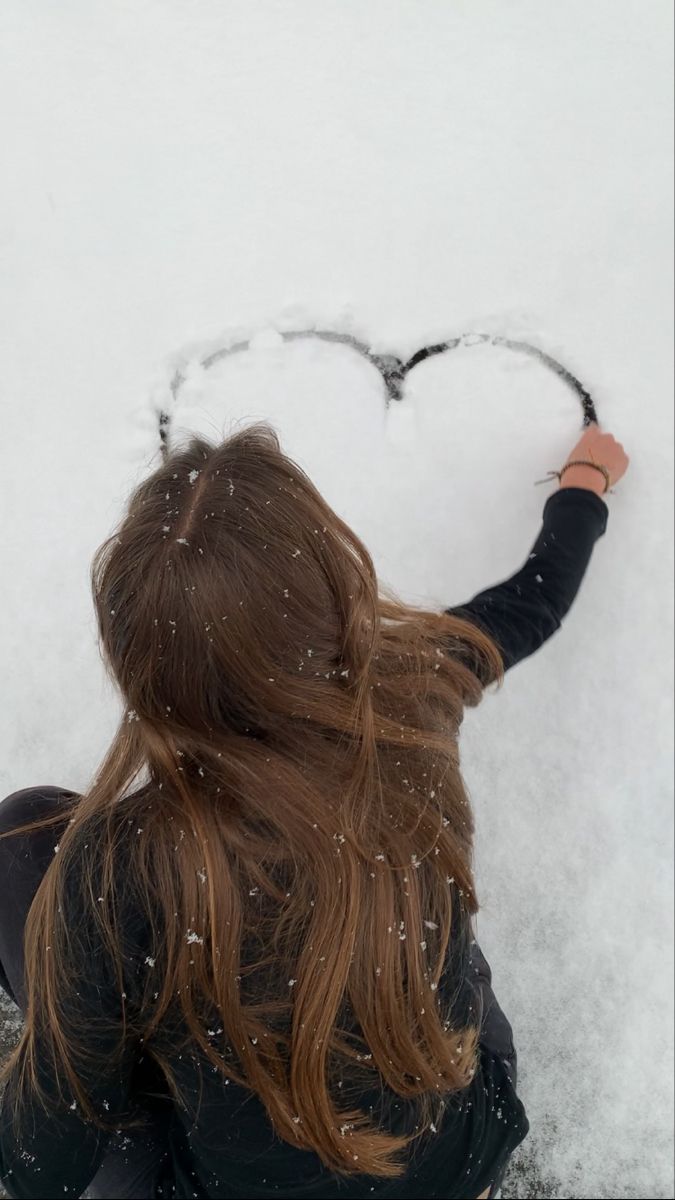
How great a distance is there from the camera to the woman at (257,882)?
67cm

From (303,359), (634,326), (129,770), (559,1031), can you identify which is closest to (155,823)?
(129,770)

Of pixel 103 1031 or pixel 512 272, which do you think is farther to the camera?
pixel 512 272

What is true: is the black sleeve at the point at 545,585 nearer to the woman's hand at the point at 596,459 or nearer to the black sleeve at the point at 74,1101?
the woman's hand at the point at 596,459

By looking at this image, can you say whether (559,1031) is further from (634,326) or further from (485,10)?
(485,10)

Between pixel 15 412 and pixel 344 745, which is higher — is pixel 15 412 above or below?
above

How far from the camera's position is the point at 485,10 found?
1308mm

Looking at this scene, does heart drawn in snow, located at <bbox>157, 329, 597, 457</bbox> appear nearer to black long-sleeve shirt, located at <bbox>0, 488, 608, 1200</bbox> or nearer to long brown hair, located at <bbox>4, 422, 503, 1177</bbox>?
black long-sleeve shirt, located at <bbox>0, 488, 608, 1200</bbox>

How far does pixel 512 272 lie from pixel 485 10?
380 millimetres

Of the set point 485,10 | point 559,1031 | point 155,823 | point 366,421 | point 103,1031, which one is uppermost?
point 485,10

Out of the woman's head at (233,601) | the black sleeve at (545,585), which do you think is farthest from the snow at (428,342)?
the woman's head at (233,601)

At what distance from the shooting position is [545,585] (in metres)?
1.10

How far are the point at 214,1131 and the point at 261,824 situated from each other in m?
0.33

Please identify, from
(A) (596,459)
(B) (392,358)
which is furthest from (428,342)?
(A) (596,459)

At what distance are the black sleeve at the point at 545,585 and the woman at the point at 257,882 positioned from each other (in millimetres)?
188
